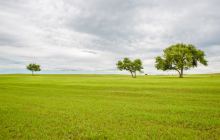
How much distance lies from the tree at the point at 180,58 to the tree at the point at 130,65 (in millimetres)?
33009

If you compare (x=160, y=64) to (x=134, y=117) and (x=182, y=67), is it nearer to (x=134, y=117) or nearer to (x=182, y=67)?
(x=182, y=67)

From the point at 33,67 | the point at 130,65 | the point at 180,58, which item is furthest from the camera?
the point at 33,67

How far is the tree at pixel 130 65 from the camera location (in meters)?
124

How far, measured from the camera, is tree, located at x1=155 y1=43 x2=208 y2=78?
85938mm

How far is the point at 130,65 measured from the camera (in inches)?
4906

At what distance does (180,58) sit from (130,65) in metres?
41.6

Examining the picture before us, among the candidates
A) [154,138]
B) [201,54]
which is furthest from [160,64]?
[154,138]

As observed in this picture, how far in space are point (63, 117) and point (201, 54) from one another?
86734 millimetres

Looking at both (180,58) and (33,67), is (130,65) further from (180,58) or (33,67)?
(33,67)

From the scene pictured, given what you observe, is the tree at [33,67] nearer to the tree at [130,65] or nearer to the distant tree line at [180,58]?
the tree at [130,65]

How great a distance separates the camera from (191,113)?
1505 cm

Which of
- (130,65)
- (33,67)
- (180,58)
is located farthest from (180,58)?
(33,67)

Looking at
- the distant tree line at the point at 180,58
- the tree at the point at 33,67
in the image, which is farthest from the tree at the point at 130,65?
the tree at the point at 33,67

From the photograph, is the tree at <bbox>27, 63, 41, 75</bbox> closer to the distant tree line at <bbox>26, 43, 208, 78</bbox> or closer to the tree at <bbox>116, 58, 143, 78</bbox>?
the tree at <bbox>116, 58, 143, 78</bbox>
